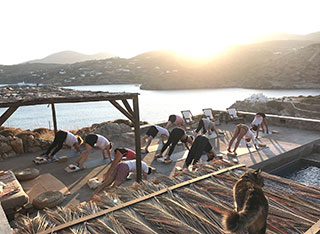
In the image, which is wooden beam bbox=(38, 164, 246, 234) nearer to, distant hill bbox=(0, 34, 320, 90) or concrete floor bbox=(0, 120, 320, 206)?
concrete floor bbox=(0, 120, 320, 206)

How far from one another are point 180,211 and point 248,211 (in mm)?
1637

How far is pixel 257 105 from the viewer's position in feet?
94.5

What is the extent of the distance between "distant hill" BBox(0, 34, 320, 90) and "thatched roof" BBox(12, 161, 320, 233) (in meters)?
75.1

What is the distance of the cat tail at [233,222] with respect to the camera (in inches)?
63.7

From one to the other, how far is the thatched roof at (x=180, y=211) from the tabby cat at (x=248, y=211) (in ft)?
3.87

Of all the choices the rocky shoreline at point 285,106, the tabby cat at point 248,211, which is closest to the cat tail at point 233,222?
the tabby cat at point 248,211

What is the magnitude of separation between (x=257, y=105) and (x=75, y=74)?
9248 cm

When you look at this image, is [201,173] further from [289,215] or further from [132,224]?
[132,224]

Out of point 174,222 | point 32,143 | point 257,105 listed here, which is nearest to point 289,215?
point 174,222

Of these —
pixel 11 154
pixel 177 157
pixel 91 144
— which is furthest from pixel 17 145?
pixel 177 157

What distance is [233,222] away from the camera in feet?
5.33

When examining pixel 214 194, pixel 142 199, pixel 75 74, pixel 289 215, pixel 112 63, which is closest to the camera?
pixel 289 215

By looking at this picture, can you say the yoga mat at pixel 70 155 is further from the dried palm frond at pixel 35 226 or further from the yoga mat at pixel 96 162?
the dried palm frond at pixel 35 226

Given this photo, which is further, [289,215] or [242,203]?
[289,215]
